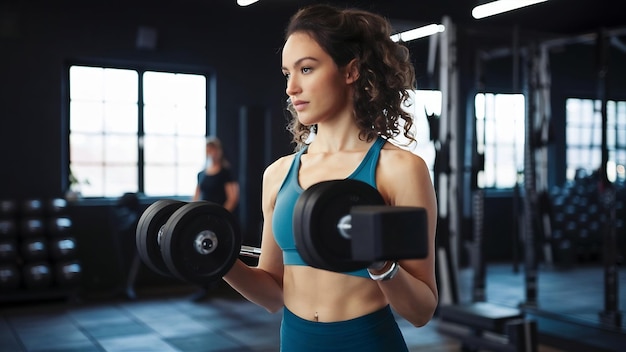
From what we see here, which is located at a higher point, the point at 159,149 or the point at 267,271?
the point at 159,149

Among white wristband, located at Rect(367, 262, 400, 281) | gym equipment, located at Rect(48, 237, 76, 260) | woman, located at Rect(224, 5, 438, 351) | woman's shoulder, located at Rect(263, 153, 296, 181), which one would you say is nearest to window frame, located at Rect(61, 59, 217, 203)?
gym equipment, located at Rect(48, 237, 76, 260)

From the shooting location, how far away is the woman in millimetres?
927

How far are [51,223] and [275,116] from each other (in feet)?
7.29

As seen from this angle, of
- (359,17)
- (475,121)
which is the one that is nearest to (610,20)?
(475,121)

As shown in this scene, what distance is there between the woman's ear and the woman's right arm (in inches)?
8.4

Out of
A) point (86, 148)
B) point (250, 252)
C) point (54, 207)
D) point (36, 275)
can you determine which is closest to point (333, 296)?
point (250, 252)

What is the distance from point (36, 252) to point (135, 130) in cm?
143

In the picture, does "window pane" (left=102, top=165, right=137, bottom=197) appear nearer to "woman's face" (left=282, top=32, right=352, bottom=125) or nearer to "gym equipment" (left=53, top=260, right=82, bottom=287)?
"gym equipment" (left=53, top=260, right=82, bottom=287)

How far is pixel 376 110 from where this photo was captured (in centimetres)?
101

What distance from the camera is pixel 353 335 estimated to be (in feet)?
3.15

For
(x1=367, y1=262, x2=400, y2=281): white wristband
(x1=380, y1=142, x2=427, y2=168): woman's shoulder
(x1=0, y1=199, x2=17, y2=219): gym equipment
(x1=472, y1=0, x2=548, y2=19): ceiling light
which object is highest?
(x1=472, y1=0, x2=548, y2=19): ceiling light

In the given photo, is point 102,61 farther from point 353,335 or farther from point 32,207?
point 353,335

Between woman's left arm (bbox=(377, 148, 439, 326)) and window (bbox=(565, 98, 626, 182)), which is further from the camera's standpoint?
window (bbox=(565, 98, 626, 182))

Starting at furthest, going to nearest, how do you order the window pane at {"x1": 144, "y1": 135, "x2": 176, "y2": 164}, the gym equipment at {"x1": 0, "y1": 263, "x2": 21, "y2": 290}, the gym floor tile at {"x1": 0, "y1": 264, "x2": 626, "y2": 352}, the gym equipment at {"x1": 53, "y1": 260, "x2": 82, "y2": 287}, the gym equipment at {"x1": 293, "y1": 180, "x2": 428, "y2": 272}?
the window pane at {"x1": 144, "y1": 135, "x2": 176, "y2": 164} → the gym equipment at {"x1": 53, "y1": 260, "x2": 82, "y2": 287} → the gym equipment at {"x1": 0, "y1": 263, "x2": 21, "y2": 290} → the gym floor tile at {"x1": 0, "y1": 264, "x2": 626, "y2": 352} → the gym equipment at {"x1": 293, "y1": 180, "x2": 428, "y2": 272}
